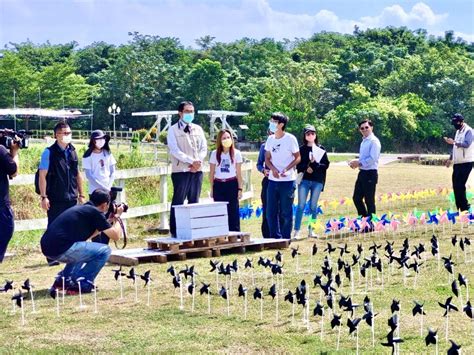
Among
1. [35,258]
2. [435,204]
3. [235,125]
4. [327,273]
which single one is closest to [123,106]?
[235,125]

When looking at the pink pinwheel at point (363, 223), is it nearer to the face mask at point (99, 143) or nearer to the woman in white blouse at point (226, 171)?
the woman in white blouse at point (226, 171)

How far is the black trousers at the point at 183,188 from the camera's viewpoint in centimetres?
1267

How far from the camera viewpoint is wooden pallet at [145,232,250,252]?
11617 millimetres

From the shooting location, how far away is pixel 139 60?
68562 mm

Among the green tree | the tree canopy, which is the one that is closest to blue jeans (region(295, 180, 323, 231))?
the tree canopy

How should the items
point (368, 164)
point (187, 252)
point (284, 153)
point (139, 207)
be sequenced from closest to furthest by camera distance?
1. point (187, 252)
2. point (284, 153)
3. point (368, 164)
4. point (139, 207)

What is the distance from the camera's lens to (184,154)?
12.6 m

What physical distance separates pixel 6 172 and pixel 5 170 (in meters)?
0.04

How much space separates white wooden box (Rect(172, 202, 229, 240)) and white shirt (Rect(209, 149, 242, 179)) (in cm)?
92

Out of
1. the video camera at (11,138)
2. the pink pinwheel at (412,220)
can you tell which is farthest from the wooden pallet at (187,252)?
the pink pinwheel at (412,220)

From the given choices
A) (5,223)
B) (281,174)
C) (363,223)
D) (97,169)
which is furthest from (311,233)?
(5,223)

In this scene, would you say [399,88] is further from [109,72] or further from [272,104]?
[109,72]

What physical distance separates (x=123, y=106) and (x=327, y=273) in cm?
5878

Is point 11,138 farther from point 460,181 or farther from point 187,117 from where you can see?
point 460,181
